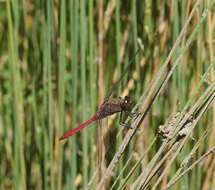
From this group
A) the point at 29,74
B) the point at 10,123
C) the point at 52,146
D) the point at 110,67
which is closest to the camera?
the point at 52,146

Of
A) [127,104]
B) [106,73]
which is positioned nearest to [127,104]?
[127,104]

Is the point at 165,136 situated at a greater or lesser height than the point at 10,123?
greater

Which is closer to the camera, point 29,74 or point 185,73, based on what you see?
point 185,73

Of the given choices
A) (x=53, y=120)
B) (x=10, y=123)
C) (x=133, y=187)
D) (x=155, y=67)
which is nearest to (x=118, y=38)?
(x=155, y=67)

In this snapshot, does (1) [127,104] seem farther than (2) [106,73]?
No

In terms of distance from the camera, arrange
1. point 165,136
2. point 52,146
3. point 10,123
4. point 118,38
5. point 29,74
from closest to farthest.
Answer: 1. point 165,136
2. point 118,38
3. point 52,146
4. point 29,74
5. point 10,123

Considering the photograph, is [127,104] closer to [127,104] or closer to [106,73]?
[127,104]

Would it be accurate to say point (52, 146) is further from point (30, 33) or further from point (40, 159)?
point (30, 33)

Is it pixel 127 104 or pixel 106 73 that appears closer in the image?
pixel 127 104

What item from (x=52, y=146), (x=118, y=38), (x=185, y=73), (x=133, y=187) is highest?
(x=118, y=38)

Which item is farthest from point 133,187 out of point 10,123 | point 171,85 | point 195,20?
point 10,123
